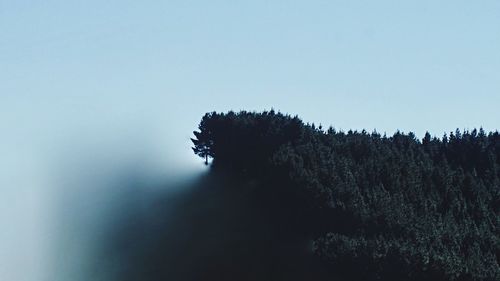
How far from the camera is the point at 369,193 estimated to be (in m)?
53.0

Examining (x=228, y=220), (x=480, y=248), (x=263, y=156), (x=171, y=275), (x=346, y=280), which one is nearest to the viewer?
(x=346, y=280)

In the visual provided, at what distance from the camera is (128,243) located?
2387 inches

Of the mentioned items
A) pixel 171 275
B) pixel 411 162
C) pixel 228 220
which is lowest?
pixel 171 275

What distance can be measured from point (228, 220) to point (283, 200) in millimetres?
6891

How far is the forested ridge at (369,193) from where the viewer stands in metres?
41.6

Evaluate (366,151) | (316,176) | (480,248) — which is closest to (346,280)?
(480,248)

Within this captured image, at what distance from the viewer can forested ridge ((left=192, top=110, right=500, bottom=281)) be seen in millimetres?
41594

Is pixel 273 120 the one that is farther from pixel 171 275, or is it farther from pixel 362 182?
pixel 171 275

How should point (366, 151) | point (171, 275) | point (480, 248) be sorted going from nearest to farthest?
point (480, 248), point (171, 275), point (366, 151)

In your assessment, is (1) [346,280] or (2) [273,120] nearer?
(1) [346,280]

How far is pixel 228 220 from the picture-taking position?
59.8 m

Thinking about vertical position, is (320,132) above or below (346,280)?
above

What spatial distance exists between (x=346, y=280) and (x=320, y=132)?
107 feet

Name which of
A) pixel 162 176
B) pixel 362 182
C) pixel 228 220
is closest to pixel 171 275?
pixel 228 220
